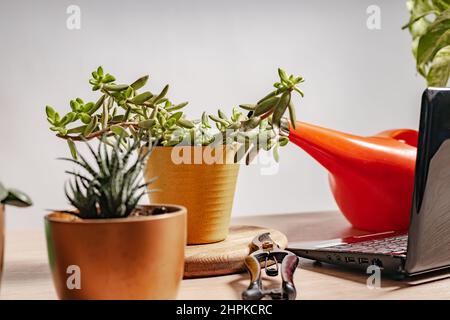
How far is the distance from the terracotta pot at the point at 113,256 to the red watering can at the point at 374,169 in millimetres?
475

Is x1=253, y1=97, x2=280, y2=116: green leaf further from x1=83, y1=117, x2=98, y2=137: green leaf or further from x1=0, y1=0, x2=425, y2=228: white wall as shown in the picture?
x1=0, y1=0, x2=425, y2=228: white wall

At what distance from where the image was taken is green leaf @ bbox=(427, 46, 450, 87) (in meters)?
1.10

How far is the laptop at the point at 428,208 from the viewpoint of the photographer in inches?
24.9

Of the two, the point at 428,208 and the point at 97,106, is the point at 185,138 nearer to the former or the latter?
the point at 97,106

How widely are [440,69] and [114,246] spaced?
0.81 m

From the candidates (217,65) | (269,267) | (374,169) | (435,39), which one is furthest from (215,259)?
(217,65)

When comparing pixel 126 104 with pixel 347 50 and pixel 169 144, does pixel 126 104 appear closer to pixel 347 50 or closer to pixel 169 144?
pixel 169 144

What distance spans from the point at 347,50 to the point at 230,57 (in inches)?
14.1

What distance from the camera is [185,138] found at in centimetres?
78

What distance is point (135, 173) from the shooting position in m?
0.56

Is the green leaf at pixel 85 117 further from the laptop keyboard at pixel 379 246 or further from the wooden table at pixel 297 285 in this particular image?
the laptop keyboard at pixel 379 246

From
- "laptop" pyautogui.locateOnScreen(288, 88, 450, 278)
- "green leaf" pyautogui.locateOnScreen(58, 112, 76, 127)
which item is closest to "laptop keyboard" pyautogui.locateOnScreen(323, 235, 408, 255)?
"laptop" pyautogui.locateOnScreen(288, 88, 450, 278)

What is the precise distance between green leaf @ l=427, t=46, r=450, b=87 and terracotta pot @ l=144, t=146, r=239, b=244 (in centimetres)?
52
